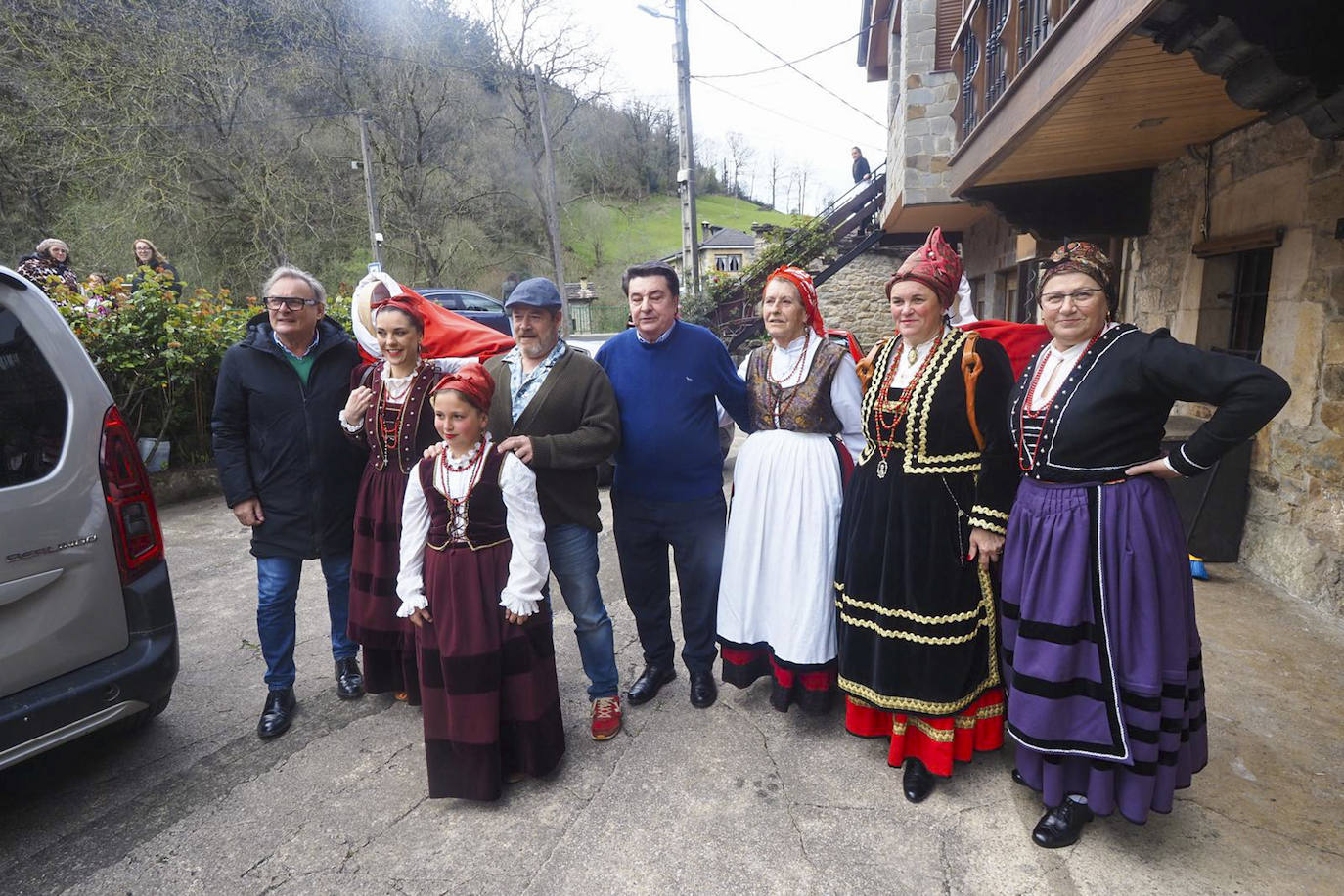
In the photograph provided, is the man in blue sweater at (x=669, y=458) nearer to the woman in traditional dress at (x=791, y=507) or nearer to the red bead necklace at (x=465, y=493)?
the woman in traditional dress at (x=791, y=507)

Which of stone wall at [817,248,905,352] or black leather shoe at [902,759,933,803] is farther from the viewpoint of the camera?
stone wall at [817,248,905,352]

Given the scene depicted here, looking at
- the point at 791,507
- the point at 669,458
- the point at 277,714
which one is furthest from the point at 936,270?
the point at 277,714

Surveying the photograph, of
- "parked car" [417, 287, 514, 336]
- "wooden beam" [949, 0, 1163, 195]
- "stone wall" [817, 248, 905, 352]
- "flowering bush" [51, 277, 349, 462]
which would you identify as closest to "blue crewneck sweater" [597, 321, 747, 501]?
"wooden beam" [949, 0, 1163, 195]

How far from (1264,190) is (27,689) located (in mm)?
6174

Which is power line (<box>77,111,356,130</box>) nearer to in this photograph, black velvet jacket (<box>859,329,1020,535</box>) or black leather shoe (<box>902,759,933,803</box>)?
black velvet jacket (<box>859,329,1020,535</box>)

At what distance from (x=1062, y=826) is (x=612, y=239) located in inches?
1589

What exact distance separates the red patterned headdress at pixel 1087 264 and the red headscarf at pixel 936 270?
13.6 inches

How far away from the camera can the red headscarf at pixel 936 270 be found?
2518mm

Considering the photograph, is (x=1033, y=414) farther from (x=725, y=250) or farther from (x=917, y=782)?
(x=725, y=250)

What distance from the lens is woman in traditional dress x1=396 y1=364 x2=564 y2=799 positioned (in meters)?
2.43

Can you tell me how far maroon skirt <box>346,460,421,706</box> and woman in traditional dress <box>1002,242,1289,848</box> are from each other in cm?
233

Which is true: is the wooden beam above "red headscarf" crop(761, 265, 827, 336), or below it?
above

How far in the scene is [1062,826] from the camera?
2.26m

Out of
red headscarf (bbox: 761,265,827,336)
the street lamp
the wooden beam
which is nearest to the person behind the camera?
the wooden beam
